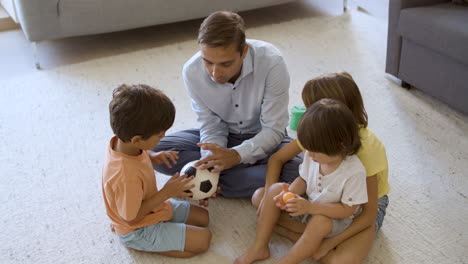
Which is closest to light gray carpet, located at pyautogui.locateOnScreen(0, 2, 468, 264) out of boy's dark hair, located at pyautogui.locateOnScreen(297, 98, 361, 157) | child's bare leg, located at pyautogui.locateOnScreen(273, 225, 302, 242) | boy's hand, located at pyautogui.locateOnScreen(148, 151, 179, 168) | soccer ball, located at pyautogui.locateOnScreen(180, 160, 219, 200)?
child's bare leg, located at pyautogui.locateOnScreen(273, 225, 302, 242)

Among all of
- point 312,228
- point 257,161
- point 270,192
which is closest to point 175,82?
point 257,161

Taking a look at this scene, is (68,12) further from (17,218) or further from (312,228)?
(312,228)

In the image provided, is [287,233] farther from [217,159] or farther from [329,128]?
[329,128]

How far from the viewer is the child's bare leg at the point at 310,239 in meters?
1.40

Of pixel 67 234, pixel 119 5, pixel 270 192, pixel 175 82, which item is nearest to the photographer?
pixel 270 192

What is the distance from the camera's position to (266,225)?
1.51 m

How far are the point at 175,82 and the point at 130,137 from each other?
1.22 meters

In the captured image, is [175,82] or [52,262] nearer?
[52,262]

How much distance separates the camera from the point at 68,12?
105 inches

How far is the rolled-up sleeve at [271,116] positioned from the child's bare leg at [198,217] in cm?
22

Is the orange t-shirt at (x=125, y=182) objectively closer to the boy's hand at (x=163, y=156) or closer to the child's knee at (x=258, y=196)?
the boy's hand at (x=163, y=156)

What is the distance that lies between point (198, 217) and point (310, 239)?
0.40m

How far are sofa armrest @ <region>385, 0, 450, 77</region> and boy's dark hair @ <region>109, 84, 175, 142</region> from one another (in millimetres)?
1381

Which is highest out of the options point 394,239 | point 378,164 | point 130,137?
point 130,137
